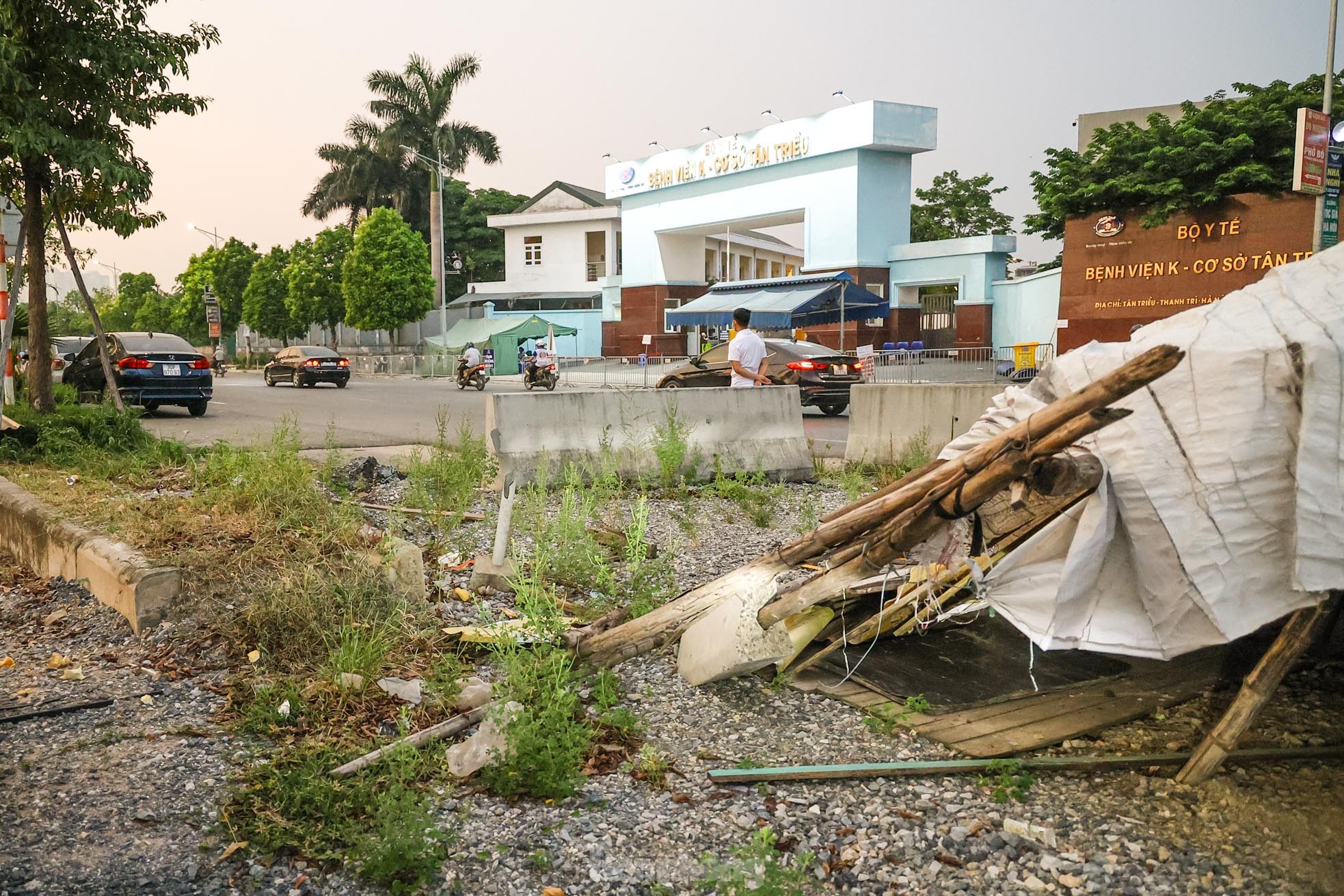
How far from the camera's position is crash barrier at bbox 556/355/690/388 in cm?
3278

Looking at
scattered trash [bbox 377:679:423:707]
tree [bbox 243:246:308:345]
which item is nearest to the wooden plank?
scattered trash [bbox 377:679:423:707]

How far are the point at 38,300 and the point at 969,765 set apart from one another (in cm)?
1128

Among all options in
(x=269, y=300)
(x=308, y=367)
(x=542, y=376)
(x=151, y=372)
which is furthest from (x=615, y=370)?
(x=269, y=300)

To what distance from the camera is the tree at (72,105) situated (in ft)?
32.8

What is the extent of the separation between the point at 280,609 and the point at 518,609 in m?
1.22

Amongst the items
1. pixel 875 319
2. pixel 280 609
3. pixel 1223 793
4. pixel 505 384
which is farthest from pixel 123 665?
pixel 875 319

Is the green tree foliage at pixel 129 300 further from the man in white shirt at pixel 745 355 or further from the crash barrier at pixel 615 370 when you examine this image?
the man in white shirt at pixel 745 355

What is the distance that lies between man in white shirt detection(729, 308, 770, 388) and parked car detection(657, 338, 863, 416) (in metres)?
5.33

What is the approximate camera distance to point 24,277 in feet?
52.4

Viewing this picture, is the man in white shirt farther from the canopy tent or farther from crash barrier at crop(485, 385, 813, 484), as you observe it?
the canopy tent

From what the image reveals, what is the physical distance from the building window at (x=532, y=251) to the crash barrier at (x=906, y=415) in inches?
1787

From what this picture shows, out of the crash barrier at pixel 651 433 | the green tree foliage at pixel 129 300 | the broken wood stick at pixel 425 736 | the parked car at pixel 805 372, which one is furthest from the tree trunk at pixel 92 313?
the green tree foliage at pixel 129 300

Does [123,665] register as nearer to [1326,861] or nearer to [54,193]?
[1326,861]

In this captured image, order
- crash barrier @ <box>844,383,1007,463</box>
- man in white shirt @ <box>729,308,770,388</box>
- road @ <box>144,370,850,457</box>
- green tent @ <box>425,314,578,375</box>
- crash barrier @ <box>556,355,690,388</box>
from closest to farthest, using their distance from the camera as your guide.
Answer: crash barrier @ <box>844,383,1007,463</box>, man in white shirt @ <box>729,308,770,388</box>, road @ <box>144,370,850,457</box>, crash barrier @ <box>556,355,690,388</box>, green tent @ <box>425,314,578,375</box>
